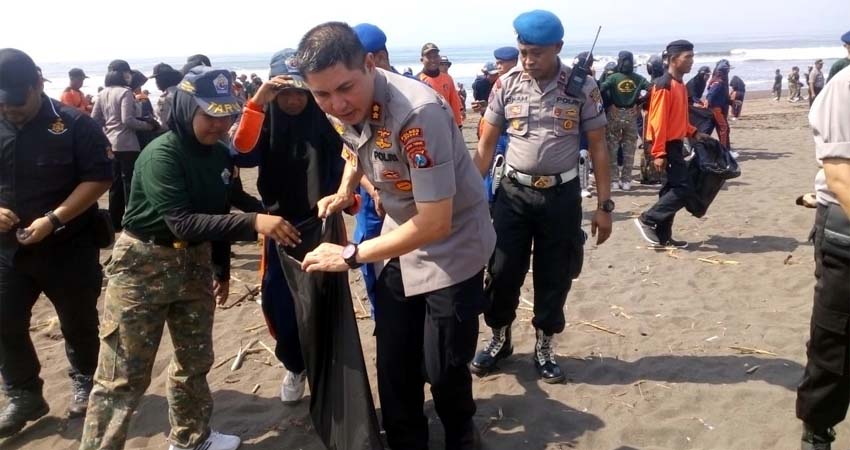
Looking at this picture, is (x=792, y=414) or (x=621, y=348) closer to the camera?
(x=792, y=414)

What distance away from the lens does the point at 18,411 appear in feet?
12.6

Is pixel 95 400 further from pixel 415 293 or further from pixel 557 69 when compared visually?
pixel 557 69

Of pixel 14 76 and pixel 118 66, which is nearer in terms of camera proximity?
pixel 14 76

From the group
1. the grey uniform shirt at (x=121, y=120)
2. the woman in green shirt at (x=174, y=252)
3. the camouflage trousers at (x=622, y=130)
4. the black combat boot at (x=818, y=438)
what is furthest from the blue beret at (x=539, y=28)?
the camouflage trousers at (x=622, y=130)

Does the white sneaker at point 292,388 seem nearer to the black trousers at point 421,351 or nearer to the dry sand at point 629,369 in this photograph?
the dry sand at point 629,369

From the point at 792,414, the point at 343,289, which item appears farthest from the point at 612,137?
the point at 343,289

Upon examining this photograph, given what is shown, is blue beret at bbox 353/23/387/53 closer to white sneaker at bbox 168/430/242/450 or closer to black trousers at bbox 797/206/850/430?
white sneaker at bbox 168/430/242/450

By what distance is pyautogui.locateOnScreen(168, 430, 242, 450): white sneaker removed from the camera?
11.8 feet

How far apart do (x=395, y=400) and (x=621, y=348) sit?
2336 millimetres

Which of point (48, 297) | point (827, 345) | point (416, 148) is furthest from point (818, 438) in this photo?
point (48, 297)

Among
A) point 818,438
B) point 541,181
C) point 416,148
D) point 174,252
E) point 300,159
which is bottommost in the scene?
point 818,438

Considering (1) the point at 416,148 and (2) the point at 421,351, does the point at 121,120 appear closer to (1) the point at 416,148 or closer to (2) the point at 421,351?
(2) the point at 421,351

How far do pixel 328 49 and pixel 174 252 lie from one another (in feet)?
4.88

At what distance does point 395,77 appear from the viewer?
8.77 ft
